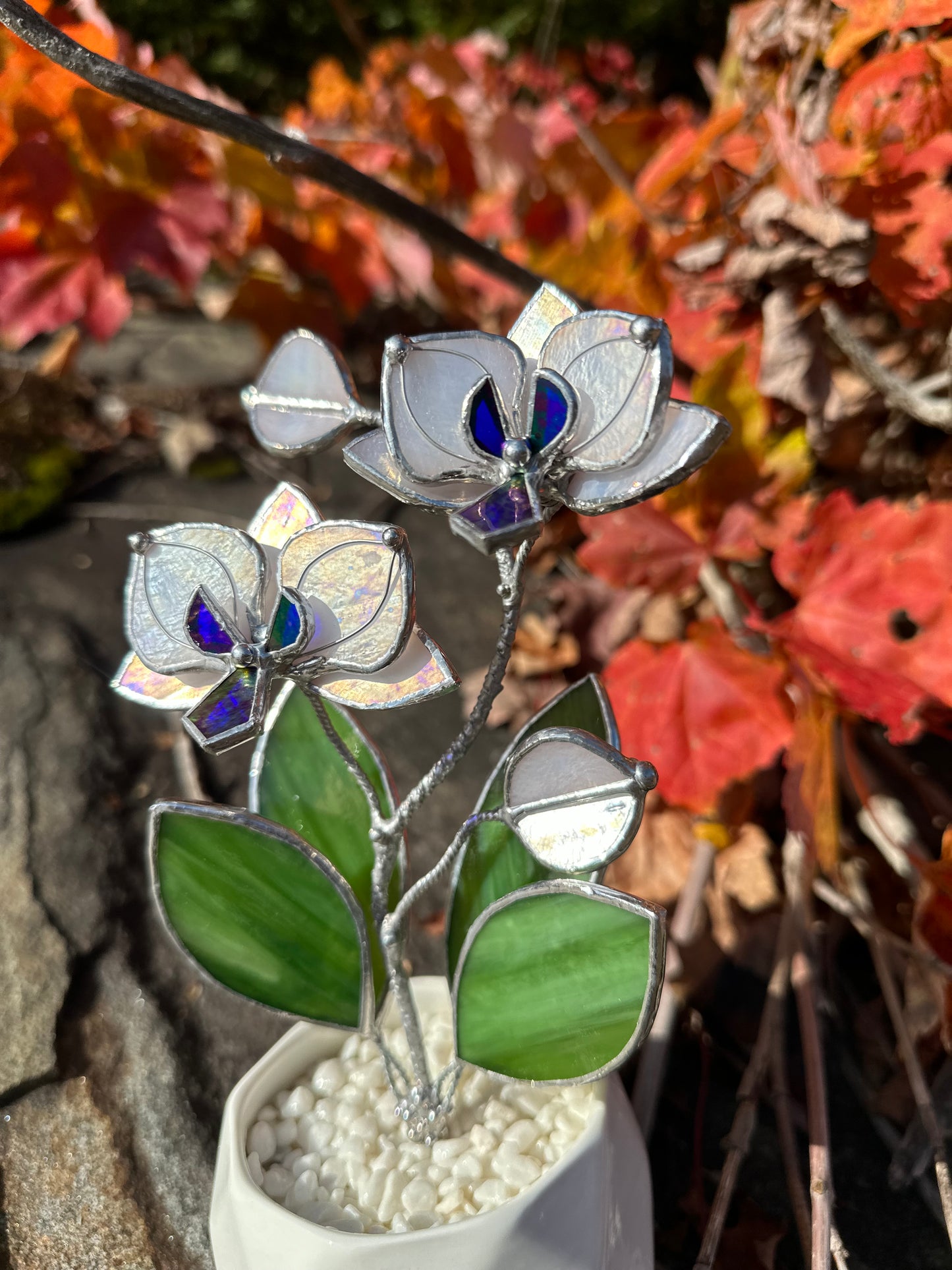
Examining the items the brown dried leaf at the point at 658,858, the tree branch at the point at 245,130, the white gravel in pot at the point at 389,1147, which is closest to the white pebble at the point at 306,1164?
the white gravel in pot at the point at 389,1147

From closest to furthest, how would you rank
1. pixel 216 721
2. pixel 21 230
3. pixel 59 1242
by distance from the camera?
pixel 216 721 < pixel 59 1242 < pixel 21 230

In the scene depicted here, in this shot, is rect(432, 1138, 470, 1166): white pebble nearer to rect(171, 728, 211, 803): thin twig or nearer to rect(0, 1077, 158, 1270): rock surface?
rect(0, 1077, 158, 1270): rock surface

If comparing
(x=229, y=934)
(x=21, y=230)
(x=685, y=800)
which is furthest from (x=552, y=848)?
(x=21, y=230)

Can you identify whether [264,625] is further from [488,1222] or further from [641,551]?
[641,551]

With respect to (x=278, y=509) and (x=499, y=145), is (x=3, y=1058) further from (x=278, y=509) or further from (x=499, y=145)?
(x=499, y=145)

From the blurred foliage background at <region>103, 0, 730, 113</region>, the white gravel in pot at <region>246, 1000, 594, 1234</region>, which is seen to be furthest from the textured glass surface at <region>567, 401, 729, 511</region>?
the blurred foliage background at <region>103, 0, 730, 113</region>

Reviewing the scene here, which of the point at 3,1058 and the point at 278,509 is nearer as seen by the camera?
the point at 278,509

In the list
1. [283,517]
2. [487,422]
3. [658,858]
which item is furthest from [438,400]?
[658,858]
